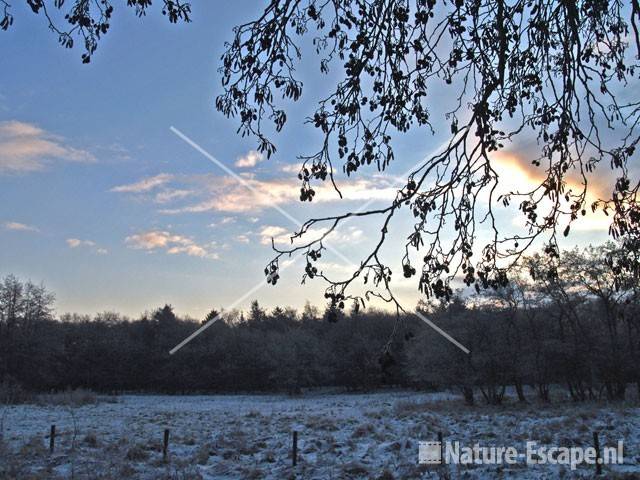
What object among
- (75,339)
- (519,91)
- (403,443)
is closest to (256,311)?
(75,339)

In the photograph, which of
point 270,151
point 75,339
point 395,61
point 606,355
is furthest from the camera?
point 75,339

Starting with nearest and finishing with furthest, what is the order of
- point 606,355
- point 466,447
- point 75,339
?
1. point 466,447
2. point 606,355
3. point 75,339

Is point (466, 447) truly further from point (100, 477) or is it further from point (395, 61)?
point (395, 61)

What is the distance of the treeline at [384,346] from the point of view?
32781mm

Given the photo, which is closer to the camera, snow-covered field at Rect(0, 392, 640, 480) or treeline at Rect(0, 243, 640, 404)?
snow-covered field at Rect(0, 392, 640, 480)

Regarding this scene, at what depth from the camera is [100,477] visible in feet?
37.3

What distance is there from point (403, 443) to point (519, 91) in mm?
13193

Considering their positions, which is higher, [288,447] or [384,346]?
[384,346]

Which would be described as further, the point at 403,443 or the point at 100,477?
the point at 403,443

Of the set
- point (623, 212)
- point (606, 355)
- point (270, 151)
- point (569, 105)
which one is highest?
Result: point (569, 105)

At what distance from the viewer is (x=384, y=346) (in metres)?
4.23

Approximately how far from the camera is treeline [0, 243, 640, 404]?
3278 cm

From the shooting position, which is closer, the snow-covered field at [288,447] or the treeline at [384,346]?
the snow-covered field at [288,447]

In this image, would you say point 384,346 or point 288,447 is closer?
point 384,346
